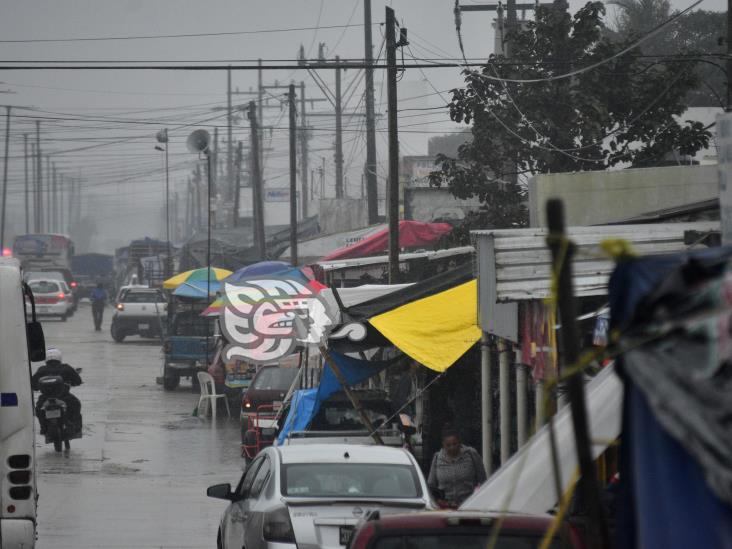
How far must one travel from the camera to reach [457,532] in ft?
22.5

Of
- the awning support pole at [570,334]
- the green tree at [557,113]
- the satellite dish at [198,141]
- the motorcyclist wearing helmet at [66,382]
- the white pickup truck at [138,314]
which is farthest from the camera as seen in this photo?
the satellite dish at [198,141]

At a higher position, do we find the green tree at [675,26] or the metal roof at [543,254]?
the green tree at [675,26]

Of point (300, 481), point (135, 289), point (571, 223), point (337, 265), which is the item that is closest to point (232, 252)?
point (135, 289)

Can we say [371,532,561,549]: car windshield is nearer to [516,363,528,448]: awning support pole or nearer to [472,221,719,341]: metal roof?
[472,221,719,341]: metal roof

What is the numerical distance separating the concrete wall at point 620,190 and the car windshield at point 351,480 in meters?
9.35

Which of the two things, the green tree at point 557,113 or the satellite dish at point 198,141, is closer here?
the green tree at point 557,113

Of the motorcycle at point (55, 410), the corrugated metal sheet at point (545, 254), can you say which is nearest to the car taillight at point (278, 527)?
the corrugated metal sheet at point (545, 254)

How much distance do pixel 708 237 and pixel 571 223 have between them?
32.0 ft

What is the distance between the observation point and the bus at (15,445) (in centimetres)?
1019

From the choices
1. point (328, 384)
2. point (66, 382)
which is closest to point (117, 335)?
point (66, 382)

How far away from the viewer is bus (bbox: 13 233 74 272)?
78.1m

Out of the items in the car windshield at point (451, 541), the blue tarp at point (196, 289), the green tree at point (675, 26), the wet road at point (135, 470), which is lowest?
the wet road at point (135, 470)

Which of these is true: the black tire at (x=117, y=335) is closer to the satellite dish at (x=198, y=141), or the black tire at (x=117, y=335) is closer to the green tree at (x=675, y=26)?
the satellite dish at (x=198, y=141)

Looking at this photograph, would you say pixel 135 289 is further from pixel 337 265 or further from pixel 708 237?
pixel 708 237
